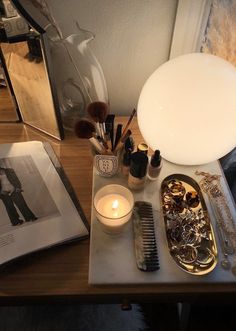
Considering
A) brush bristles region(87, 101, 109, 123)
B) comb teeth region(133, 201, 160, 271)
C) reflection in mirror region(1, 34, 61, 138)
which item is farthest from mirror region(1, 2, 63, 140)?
comb teeth region(133, 201, 160, 271)

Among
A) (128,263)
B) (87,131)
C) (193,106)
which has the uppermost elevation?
(193,106)

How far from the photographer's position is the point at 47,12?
0.61m

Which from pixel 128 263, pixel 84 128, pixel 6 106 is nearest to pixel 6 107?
pixel 6 106

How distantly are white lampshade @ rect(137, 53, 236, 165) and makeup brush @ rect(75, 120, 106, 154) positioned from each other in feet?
0.39

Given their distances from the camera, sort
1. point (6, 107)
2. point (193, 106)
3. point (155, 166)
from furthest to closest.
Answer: point (6, 107) < point (155, 166) < point (193, 106)

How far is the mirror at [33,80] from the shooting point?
638mm

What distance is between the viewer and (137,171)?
608mm

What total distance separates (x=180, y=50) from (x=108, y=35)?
0.20 metres

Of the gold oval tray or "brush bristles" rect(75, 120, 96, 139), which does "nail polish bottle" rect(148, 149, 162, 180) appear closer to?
the gold oval tray

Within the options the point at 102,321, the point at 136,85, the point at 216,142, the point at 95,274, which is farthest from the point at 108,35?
the point at 102,321

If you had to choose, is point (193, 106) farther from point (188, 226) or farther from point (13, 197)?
point (13, 197)

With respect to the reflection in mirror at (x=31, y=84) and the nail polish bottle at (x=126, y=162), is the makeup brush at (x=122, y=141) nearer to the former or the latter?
the nail polish bottle at (x=126, y=162)

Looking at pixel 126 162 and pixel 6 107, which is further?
pixel 6 107

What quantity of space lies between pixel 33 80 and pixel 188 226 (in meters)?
0.50
